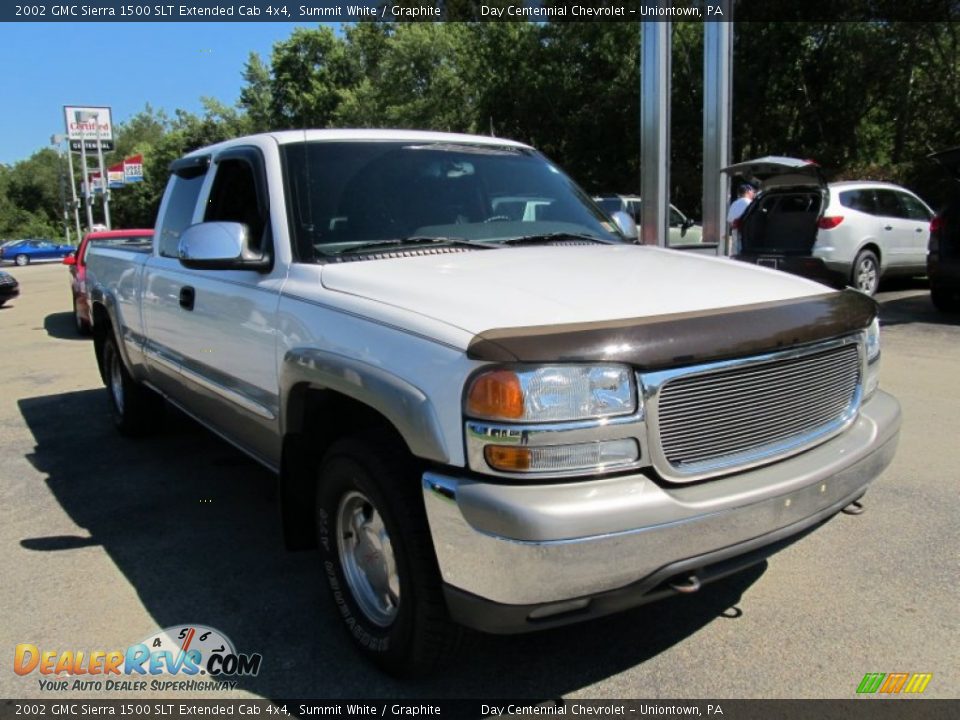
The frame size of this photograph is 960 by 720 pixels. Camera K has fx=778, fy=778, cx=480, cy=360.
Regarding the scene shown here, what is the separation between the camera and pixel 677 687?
2.62 meters

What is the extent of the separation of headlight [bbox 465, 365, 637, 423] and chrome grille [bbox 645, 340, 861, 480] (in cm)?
13

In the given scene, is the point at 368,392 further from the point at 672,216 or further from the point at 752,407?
the point at 672,216

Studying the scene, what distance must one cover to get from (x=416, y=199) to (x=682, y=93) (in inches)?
1127

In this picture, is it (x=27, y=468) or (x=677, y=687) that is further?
(x=27, y=468)

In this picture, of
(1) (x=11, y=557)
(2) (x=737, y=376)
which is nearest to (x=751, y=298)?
(2) (x=737, y=376)

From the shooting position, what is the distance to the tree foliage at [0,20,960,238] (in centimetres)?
2533

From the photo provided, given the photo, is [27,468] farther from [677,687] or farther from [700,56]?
[700,56]

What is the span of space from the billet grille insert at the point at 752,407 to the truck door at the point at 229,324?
1.66 meters

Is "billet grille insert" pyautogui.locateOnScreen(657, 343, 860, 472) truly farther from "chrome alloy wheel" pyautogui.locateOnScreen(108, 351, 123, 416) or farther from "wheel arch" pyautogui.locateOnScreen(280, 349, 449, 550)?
A: "chrome alloy wheel" pyautogui.locateOnScreen(108, 351, 123, 416)

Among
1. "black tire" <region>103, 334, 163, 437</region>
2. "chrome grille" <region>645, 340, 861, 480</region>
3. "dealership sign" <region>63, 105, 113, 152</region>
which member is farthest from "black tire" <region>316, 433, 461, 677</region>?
"dealership sign" <region>63, 105, 113, 152</region>

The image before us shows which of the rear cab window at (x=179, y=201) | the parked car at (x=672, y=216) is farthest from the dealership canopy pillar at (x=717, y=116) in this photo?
the rear cab window at (x=179, y=201)

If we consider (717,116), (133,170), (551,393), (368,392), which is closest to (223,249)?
(368,392)

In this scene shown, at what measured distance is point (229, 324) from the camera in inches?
140

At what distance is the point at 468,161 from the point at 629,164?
98.7ft
